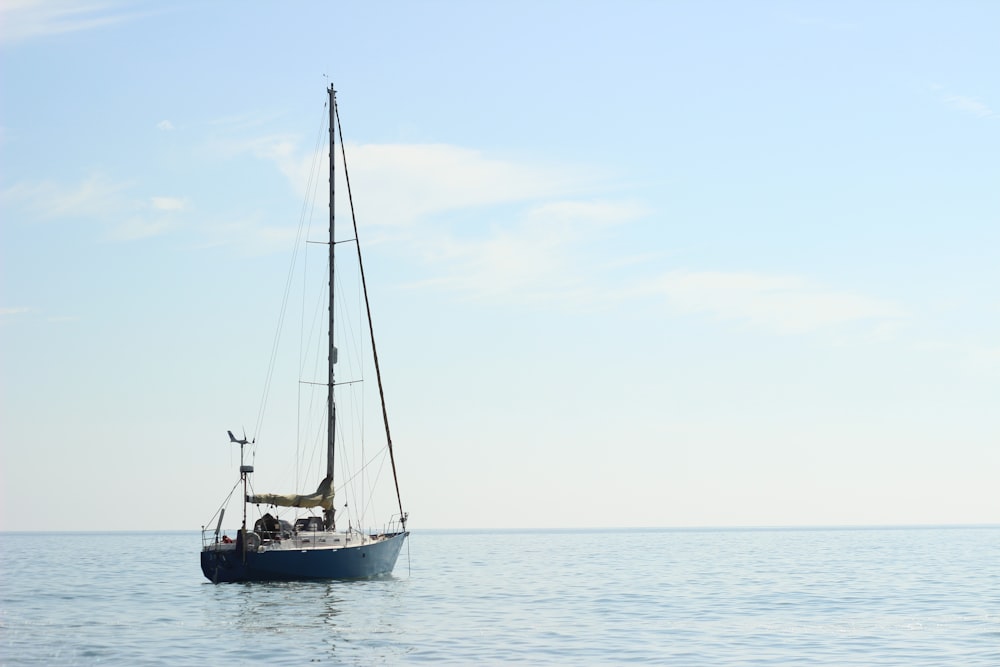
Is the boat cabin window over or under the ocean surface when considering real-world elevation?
over

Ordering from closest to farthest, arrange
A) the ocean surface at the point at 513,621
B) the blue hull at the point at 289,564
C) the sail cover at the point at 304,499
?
the ocean surface at the point at 513,621, the blue hull at the point at 289,564, the sail cover at the point at 304,499

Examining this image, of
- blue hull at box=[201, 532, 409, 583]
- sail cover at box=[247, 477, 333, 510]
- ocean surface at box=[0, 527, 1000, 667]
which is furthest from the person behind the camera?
sail cover at box=[247, 477, 333, 510]

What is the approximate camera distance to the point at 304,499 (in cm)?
5762

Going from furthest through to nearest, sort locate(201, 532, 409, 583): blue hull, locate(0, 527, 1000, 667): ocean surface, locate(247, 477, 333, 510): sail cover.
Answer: locate(247, 477, 333, 510): sail cover → locate(201, 532, 409, 583): blue hull → locate(0, 527, 1000, 667): ocean surface

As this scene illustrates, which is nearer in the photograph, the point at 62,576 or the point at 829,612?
the point at 829,612

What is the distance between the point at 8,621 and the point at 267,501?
14452 millimetres

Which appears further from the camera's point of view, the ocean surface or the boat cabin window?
the boat cabin window

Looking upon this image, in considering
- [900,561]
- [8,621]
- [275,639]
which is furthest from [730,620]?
[900,561]

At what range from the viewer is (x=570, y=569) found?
297 feet

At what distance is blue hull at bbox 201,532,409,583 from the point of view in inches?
2071

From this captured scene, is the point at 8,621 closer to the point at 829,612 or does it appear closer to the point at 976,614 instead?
the point at 829,612

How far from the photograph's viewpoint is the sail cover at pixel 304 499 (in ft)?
186

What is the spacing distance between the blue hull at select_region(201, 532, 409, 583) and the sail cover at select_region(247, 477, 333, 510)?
334 centimetres

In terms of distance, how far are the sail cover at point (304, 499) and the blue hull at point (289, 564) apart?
3337mm
